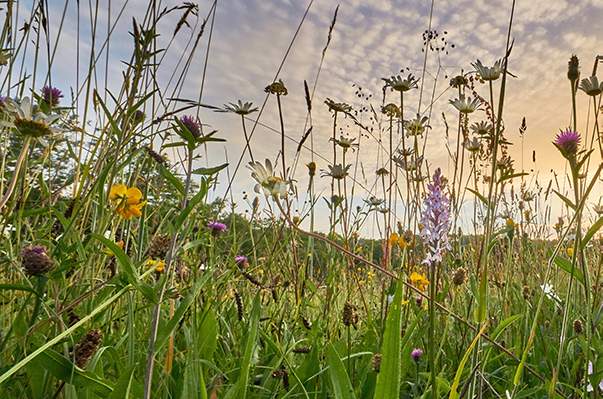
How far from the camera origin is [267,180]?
28.4 inches

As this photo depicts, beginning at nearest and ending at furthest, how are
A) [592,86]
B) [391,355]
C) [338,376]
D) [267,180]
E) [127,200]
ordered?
[391,355], [338,376], [267,180], [127,200], [592,86]

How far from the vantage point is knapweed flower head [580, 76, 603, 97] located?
1022 mm

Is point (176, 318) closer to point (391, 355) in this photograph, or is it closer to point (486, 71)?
point (391, 355)

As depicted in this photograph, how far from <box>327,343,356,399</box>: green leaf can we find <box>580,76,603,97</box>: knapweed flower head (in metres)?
0.83

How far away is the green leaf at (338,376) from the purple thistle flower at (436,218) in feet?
0.61

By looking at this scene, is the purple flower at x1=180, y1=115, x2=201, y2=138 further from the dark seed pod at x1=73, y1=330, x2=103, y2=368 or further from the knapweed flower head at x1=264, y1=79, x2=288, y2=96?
the knapweed flower head at x1=264, y1=79, x2=288, y2=96

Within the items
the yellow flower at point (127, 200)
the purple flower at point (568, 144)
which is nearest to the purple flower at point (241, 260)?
the yellow flower at point (127, 200)

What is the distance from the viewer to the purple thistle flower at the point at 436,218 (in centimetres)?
44

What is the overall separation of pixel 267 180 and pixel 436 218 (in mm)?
322

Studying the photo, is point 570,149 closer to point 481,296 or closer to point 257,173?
point 481,296

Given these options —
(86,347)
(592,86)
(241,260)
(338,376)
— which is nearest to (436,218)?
(338,376)

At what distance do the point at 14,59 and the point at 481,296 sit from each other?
40.9 inches

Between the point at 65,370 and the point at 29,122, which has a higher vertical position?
the point at 29,122

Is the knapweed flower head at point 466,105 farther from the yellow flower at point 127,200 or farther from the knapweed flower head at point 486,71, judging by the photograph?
the yellow flower at point 127,200
